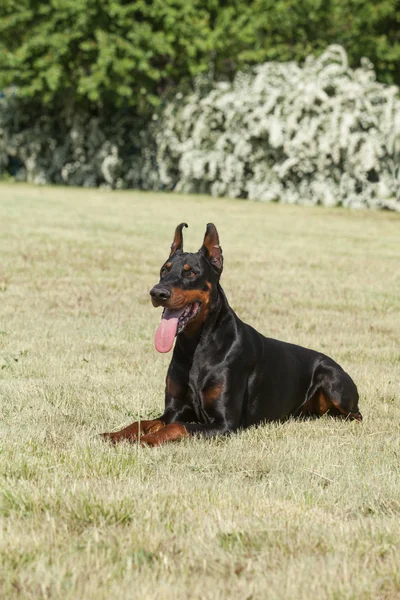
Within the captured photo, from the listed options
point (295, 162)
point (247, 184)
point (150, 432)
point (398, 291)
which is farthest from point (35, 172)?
point (150, 432)

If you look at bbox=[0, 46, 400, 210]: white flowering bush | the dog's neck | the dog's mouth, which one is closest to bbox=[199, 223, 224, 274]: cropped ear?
the dog's neck

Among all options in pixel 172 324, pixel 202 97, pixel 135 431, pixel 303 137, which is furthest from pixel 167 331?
pixel 202 97

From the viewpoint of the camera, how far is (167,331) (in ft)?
16.1

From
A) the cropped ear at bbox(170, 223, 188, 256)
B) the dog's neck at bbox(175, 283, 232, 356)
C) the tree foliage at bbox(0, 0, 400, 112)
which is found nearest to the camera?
the dog's neck at bbox(175, 283, 232, 356)

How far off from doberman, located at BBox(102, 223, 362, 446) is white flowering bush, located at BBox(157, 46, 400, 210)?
22.1 m

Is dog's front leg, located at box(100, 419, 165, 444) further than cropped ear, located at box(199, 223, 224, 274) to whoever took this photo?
No

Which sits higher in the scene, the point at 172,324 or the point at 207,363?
the point at 172,324

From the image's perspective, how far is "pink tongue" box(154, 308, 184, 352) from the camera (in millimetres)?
4914

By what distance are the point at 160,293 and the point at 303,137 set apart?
2390 cm

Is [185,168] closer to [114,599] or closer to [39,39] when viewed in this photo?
[39,39]

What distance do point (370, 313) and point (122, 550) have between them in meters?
8.05

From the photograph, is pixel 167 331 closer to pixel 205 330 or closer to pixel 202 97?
pixel 205 330

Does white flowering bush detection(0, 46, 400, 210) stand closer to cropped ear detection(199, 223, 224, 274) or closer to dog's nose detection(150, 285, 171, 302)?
cropped ear detection(199, 223, 224, 274)

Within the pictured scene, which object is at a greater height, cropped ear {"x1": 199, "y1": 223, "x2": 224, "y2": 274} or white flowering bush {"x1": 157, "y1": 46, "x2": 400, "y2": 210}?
white flowering bush {"x1": 157, "y1": 46, "x2": 400, "y2": 210}
